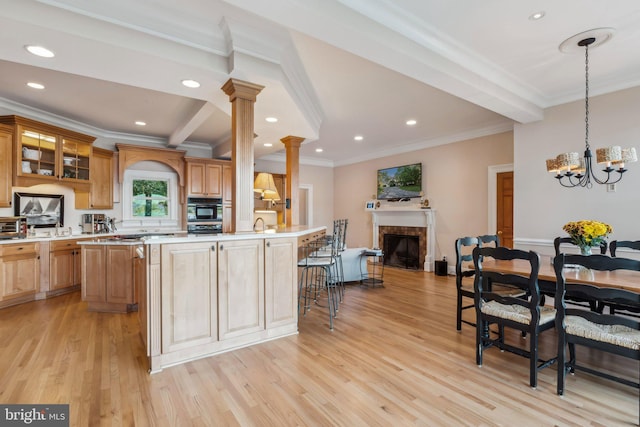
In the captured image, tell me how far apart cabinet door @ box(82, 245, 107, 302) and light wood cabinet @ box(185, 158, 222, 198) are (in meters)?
2.59

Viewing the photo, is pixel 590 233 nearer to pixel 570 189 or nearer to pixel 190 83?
pixel 570 189

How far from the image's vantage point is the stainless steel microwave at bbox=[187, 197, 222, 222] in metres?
6.36

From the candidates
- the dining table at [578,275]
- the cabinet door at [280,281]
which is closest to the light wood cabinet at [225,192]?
the cabinet door at [280,281]

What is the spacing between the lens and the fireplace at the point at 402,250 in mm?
6895

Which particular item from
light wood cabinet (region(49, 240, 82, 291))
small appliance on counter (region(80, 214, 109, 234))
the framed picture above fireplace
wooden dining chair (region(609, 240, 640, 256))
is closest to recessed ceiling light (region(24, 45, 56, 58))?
light wood cabinet (region(49, 240, 82, 291))

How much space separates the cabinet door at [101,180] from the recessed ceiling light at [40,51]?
3.44m

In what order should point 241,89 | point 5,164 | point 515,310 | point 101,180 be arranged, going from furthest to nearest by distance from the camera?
point 101,180 → point 5,164 → point 241,89 → point 515,310

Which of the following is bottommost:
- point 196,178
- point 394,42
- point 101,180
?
point 101,180

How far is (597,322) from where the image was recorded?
1.98 metres

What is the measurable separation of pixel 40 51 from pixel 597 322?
14.2ft

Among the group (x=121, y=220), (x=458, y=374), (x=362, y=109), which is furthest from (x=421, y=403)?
(x=121, y=220)

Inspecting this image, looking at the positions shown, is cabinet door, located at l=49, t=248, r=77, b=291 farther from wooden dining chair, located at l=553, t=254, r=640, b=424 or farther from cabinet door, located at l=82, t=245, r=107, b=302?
wooden dining chair, located at l=553, t=254, r=640, b=424

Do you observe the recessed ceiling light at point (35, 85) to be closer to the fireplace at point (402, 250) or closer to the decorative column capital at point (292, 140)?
the decorative column capital at point (292, 140)

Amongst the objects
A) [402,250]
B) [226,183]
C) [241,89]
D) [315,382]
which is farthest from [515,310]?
[226,183]
